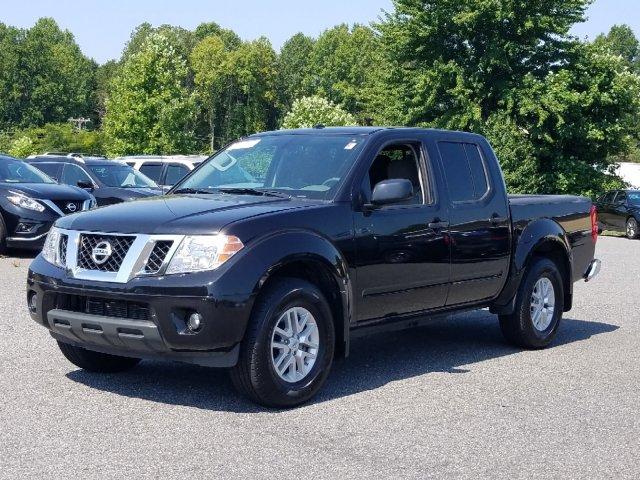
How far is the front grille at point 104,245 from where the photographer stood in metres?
6.33

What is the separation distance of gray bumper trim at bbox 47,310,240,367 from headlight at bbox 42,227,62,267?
0.47 meters

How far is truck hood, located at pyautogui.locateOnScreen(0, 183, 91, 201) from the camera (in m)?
16.8

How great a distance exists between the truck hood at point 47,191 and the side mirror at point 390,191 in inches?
426

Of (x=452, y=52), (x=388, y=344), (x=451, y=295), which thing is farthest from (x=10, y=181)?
(x=452, y=52)

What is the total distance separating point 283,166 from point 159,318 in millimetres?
1936

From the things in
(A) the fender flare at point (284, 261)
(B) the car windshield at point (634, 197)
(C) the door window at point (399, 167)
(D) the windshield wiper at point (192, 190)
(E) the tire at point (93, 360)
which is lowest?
(B) the car windshield at point (634, 197)

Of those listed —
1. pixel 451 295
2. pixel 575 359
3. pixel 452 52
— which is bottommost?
pixel 575 359

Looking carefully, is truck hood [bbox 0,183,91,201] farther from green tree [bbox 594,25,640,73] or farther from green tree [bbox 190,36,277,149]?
green tree [bbox 594,25,640,73]

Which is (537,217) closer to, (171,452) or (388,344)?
(388,344)

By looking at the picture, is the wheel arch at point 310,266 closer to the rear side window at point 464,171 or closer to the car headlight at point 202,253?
the car headlight at point 202,253

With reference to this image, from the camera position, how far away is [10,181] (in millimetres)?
17297

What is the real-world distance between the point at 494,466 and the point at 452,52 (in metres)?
43.0

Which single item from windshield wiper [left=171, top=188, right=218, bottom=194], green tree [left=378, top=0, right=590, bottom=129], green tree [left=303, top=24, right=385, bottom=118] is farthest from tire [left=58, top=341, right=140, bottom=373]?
green tree [left=303, top=24, right=385, bottom=118]

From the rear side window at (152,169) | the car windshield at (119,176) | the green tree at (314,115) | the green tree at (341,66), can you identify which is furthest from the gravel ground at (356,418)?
the green tree at (341,66)
